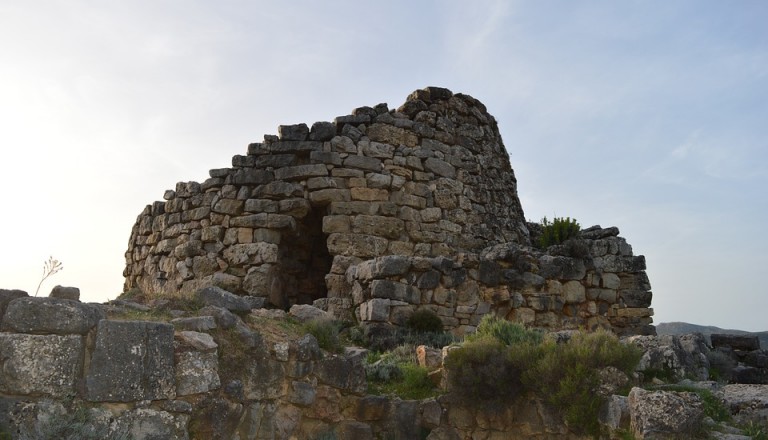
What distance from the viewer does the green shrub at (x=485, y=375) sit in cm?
615

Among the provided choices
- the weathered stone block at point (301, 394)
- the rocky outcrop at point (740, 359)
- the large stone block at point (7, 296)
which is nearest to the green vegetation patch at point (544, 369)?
the weathered stone block at point (301, 394)

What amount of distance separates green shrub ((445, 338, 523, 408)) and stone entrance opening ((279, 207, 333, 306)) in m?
6.12

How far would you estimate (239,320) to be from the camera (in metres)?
5.94

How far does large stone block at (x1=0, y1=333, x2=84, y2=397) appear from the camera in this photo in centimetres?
441

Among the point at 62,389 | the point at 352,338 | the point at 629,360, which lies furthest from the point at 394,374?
the point at 62,389

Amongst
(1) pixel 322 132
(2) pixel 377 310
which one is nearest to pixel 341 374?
(2) pixel 377 310

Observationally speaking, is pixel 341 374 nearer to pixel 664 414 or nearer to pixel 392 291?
pixel 392 291

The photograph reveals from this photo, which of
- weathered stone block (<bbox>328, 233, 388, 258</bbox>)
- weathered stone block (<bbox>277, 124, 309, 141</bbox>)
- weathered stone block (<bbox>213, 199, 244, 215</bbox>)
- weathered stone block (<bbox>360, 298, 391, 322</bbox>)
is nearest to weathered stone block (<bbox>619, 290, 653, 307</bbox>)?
weathered stone block (<bbox>328, 233, 388, 258</bbox>)

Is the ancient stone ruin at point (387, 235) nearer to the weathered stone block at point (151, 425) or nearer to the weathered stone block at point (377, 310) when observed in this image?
the weathered stone block at point (377, 310)

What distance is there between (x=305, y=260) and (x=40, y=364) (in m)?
8.45

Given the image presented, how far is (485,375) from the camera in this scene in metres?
6.22

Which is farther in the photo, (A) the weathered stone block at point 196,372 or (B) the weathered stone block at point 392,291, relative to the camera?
(B) the weathered stone block at point 392,291

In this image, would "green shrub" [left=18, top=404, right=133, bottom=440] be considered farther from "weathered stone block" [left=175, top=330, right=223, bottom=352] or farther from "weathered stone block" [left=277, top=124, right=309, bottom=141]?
"weathered stone block" [left=277, top=124, right=309, bottom=141]

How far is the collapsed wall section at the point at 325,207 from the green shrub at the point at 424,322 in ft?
6.89
